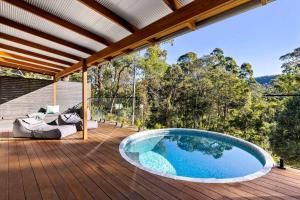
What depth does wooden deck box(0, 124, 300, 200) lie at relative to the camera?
8.82 ft

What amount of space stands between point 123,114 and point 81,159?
20.9 feet

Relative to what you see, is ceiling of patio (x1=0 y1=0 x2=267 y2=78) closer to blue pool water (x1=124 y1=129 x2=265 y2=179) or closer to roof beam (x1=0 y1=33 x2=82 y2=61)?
roof beam (x1=0 y1=33 x2=82 y2=61)

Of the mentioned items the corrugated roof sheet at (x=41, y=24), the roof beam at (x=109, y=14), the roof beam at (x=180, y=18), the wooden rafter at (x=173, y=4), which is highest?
the corrugated roof sheet at (x=41, y=24)

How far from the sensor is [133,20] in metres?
3.49

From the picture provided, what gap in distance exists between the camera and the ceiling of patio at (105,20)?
2752mm

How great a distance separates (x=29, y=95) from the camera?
9.93 m

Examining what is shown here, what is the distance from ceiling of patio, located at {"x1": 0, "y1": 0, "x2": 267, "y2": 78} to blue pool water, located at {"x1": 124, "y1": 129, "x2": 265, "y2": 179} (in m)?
2.58

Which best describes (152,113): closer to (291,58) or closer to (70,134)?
(70,134)

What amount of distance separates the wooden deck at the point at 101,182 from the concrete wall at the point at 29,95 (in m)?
5.77

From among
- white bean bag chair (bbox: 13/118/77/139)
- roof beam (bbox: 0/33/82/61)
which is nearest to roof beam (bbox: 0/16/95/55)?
roof beam (bbox: 0/33/82/61)

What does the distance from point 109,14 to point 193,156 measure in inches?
178

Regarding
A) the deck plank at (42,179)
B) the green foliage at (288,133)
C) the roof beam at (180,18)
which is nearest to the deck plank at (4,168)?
the deck plank at (42,179)

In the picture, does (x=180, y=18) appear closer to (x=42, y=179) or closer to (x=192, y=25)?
(x=192, y=25)

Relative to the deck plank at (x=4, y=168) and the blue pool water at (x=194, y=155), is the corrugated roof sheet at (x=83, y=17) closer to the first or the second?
the blue pool water at (x=194, y=155)
